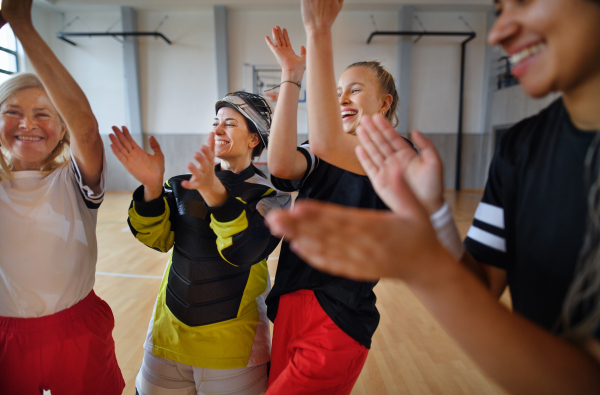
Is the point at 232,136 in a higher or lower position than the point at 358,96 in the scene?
lower

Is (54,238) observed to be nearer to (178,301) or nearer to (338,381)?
(178,301)

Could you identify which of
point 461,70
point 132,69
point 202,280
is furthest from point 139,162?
point 461,70

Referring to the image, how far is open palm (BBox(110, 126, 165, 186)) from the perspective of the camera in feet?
3.68

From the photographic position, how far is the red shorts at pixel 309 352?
0.98 m

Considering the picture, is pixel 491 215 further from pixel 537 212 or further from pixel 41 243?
pixel 41 243

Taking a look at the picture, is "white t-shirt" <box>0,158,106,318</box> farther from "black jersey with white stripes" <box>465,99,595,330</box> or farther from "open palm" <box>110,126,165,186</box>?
"black jersey with white stripes" <box>465,99,595,330</box>

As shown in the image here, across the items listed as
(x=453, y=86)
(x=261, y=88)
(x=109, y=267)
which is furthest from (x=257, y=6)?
(x=109, y=267)

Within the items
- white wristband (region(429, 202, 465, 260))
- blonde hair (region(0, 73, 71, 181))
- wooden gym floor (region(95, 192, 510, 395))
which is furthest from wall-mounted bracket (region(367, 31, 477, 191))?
white wristband (region(429, 202, 465, 260))

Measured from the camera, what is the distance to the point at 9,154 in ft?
3.63

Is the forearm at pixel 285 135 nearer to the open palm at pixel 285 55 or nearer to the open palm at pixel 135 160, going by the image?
the open palm at pixel 285 55

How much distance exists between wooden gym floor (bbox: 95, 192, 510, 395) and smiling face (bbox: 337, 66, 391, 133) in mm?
1555

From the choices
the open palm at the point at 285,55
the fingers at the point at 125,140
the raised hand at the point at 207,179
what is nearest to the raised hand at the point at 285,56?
the open palm at the point at 285,55

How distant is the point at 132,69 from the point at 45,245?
8.78m

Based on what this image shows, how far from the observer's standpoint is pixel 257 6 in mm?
8266
